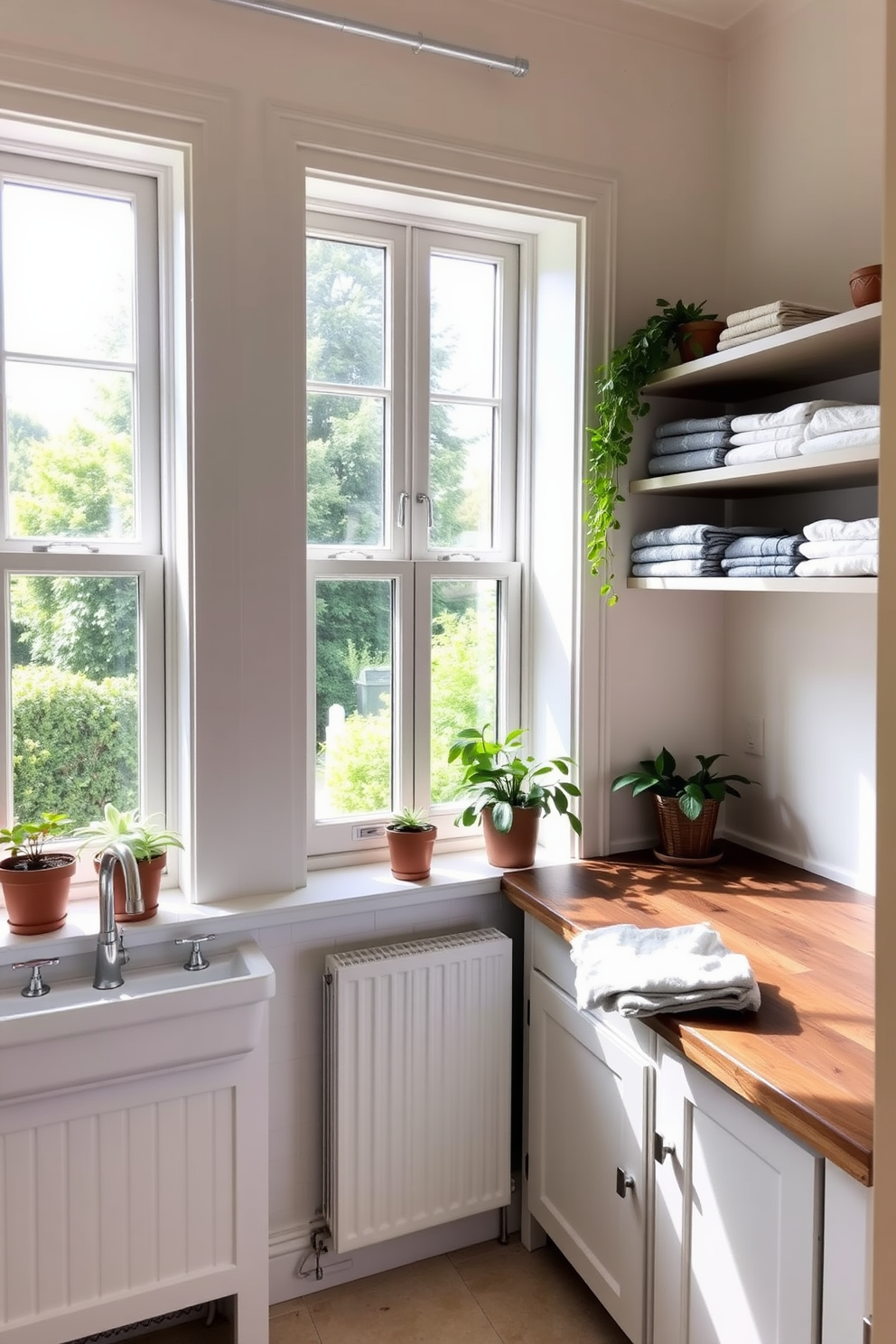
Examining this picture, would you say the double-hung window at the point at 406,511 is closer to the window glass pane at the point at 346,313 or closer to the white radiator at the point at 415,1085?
the window glass pane at the point at 346,313

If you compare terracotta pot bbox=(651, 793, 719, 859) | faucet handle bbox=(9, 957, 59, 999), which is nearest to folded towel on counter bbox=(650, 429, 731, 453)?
terracotta pot bbox=(651, 793, 719, 859)

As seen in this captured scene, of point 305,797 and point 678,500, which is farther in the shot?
point 678,500

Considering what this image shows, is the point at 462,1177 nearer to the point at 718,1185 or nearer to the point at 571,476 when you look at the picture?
the point at 718,1185

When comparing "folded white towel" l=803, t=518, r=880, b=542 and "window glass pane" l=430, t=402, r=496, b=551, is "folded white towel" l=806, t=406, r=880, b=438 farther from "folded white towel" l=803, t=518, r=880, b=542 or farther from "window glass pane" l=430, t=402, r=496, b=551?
"window glass pane" l=430, t=402, r=496, b=551

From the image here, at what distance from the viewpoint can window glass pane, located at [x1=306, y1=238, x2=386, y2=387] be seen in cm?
221

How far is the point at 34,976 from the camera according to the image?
1753mm

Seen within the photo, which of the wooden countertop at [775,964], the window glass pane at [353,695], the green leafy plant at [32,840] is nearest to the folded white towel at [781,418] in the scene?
the window glass pane at [353,695]

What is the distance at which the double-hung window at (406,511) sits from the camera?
2.24 metres

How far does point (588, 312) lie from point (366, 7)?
2.52ft

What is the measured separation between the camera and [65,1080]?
165 cm

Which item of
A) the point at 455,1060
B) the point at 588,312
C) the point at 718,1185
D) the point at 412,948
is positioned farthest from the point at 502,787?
the point at 588,312

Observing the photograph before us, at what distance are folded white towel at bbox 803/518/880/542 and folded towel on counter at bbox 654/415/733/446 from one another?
13.2 inches

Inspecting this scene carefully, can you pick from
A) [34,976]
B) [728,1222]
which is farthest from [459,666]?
[728,1222]

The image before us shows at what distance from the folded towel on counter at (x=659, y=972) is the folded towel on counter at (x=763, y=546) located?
726 millimetres
